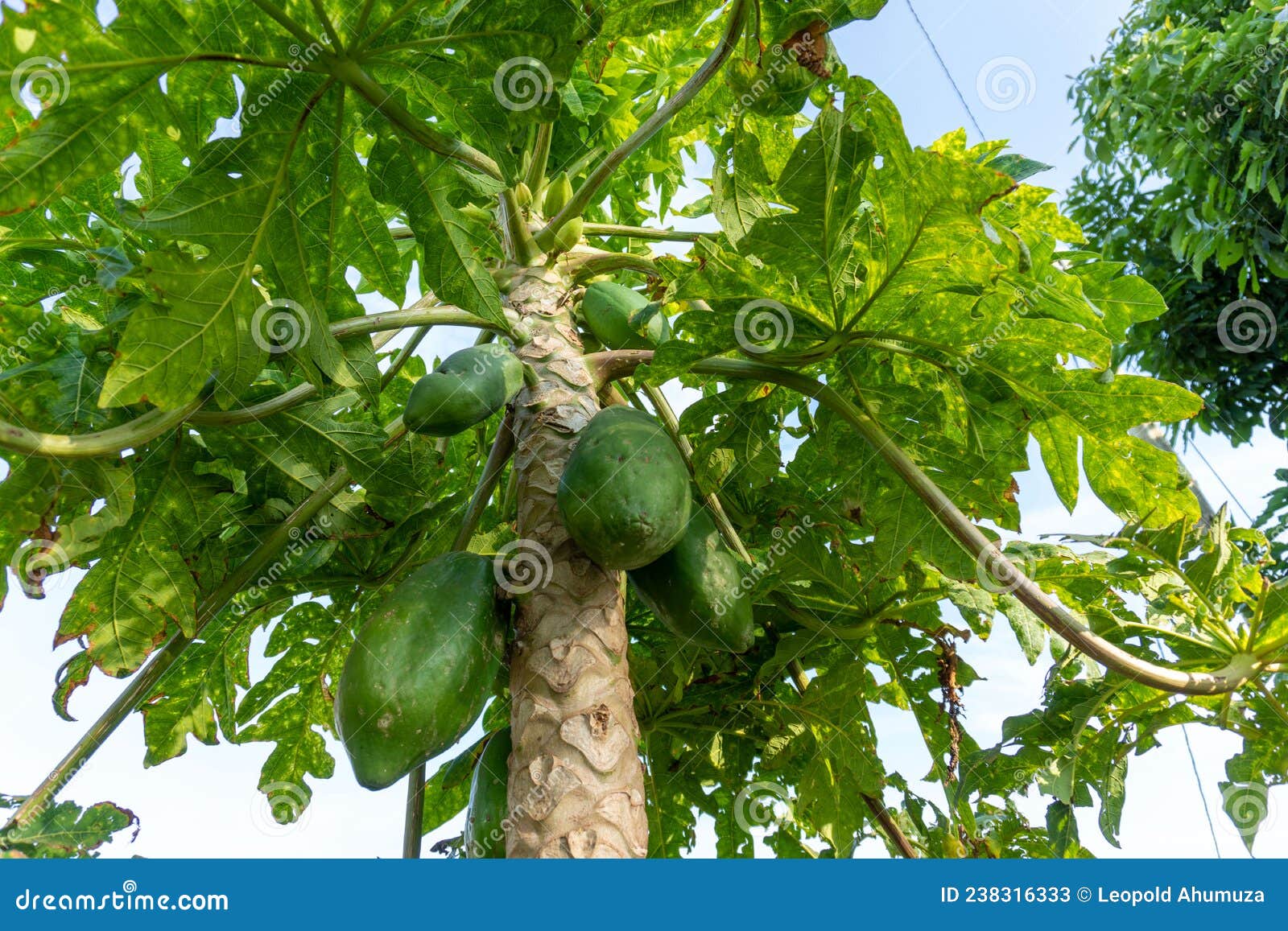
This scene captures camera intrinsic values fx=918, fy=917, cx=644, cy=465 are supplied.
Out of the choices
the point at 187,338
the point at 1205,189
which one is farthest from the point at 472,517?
the point at 1205,189

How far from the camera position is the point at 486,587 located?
1.31 metres

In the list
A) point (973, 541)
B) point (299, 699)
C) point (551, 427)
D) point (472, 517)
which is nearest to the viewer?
point (973, 541)

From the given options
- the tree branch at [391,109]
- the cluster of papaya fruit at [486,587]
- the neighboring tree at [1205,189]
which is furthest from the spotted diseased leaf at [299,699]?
the neighboring tree at [1205,189]

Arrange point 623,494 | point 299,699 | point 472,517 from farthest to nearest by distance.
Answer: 1. point 299,699
2. point 472,517
3. point 623,494

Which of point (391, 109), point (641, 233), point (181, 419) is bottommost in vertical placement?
point (181, 419)

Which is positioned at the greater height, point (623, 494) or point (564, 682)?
point (623, 494)

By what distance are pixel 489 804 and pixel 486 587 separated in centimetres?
40

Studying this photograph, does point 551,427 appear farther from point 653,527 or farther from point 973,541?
point 973,541

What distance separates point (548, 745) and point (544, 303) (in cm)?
78

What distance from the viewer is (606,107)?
2.21 meters

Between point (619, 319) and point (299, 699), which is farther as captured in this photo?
point (299, 699)

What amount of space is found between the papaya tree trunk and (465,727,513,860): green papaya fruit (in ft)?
0.87

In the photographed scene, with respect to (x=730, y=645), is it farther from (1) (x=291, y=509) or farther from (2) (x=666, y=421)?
(1) (x=291, y=509)

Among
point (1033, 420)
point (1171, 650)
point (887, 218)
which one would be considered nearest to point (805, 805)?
point (1171, 650)
